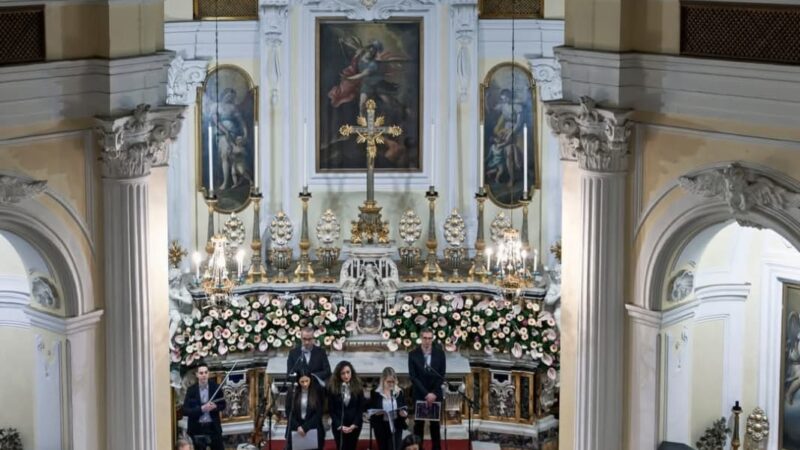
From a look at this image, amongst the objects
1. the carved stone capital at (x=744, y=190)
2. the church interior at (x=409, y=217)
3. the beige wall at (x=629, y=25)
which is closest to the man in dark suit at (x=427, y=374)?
the church interior at (x=409, y=217)

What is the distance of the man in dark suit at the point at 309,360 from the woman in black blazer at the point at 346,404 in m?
0.33

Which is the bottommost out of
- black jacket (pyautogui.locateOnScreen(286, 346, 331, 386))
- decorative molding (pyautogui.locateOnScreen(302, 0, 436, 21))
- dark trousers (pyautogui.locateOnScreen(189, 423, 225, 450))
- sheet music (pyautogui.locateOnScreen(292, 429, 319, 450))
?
sheet music (pyautogui.locateOnScreen(292, 429, 319, 450))

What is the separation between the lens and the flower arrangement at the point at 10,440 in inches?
600

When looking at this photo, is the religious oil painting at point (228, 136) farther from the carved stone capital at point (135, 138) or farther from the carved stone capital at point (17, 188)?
the carved stone capital at point (17, 188)

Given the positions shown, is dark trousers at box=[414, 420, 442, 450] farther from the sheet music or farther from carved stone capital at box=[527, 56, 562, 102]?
carved stone capital at box=[527, 56, 562, 102]

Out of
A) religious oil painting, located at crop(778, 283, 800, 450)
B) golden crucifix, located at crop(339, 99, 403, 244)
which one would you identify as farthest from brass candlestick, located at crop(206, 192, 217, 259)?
religious oil painting, located at crop(778, 283, 800, 450)

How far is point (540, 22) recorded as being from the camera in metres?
22.1

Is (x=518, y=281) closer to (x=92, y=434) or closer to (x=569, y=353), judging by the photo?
(x=569, y=353)

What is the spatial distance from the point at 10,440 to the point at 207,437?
3094 millimetres

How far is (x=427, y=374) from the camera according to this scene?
60.5 feet

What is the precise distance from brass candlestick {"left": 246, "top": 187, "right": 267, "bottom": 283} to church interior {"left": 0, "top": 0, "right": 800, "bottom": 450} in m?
0.05

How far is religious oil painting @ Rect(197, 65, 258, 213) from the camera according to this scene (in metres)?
22.0

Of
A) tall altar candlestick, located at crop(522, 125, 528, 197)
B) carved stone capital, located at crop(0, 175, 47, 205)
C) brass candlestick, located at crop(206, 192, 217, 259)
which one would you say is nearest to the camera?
carved stone capital, located at crop(0, 175, 47, 205)

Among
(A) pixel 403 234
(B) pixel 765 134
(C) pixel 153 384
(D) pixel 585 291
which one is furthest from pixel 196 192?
(B) pixel 765 134
